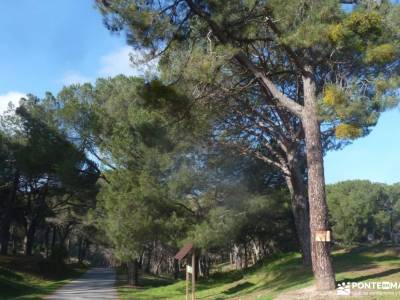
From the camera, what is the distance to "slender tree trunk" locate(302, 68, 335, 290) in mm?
11633

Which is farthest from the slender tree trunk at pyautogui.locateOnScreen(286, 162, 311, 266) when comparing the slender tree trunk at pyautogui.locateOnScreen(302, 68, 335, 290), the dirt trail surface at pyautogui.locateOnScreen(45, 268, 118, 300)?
the dirt trail surface at pyautogui.locateOnScreen(45, 268, 118, 300)

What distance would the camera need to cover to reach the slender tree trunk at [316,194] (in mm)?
11633

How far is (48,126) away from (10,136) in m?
5.85

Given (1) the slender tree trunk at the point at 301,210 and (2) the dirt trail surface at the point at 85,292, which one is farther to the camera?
(2) the dirt trail surface at the point at 85,292

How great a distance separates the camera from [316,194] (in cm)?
1203

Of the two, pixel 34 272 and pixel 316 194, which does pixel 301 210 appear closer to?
pixel 316 194

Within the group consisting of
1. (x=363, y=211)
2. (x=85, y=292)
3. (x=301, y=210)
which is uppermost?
(x=363, y=211)

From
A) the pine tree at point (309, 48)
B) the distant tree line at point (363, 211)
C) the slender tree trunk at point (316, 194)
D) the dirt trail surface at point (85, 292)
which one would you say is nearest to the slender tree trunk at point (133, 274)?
the dirt trail surface at point (85, 292)

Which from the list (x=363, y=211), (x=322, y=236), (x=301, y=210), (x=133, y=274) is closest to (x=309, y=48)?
(x=322, y=236)

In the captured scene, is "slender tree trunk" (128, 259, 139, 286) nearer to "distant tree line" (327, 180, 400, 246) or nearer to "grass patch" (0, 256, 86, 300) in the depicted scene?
"grass patch" (0, 256, 86, 300)

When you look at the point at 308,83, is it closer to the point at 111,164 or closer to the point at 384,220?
the point at 111,164

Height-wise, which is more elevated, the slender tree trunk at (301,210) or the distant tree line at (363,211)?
the distant tree line at (363,211)

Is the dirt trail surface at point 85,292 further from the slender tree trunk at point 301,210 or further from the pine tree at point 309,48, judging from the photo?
the pine tree at point 309,48

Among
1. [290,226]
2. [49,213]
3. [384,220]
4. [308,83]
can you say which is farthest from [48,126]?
[384,220]
